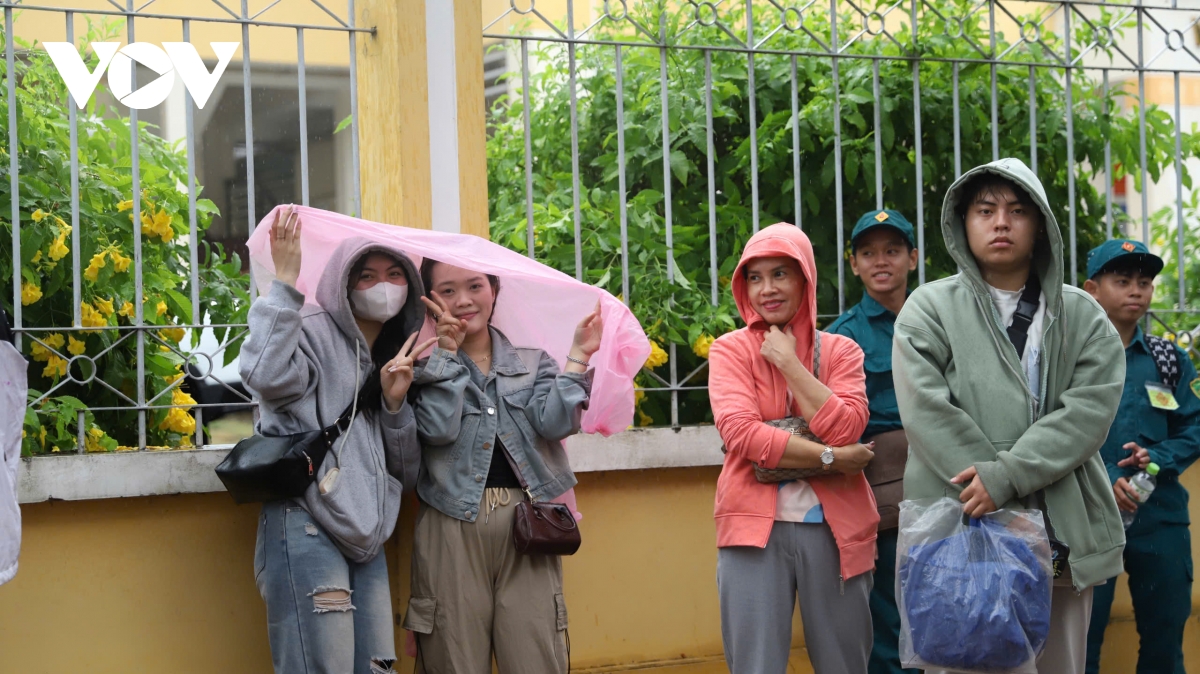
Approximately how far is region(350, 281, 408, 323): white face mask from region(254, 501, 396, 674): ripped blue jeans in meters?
0.61

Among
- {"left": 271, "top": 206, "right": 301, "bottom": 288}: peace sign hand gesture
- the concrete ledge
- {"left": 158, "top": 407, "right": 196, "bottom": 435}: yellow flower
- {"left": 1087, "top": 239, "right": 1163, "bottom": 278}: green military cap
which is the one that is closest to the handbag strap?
{"left": 271, "top": 206, "right": 301, "bottom": 288}: peace sign hand gesture

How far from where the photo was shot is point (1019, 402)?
349 cm

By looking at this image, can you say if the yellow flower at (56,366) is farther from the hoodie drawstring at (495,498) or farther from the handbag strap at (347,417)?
the hoodie drawstring at (495,498)

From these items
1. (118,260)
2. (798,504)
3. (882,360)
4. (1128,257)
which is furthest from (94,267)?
(1128,257)

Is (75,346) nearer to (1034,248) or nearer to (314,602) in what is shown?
(314,602)

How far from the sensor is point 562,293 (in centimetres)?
423

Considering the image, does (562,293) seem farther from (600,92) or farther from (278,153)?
(278,153)

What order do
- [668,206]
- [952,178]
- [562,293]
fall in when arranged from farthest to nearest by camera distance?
[952,178], [668,206], [562,293]

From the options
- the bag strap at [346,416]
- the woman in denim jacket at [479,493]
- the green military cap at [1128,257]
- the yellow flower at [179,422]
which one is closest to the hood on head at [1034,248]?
the woman in denim jacket at [479,493]

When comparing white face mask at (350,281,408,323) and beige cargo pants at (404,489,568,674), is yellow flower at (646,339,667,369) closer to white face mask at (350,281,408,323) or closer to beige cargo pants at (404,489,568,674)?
beige cargo pants at (404,489,568,674)

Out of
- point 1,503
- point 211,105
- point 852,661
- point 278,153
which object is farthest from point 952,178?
point 211,105

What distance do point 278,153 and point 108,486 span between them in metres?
3.03

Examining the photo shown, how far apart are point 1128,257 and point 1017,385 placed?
1.58 m

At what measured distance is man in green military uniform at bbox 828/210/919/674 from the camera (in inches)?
170
